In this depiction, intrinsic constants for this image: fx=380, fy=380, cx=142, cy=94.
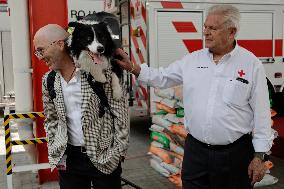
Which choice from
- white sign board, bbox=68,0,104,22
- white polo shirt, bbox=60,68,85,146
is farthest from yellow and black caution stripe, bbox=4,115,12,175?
white sign board, bbox=68,0,104,22

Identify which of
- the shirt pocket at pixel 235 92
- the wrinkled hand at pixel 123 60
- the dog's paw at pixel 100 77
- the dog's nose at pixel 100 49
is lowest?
the shirt pocket at pixel 235 92

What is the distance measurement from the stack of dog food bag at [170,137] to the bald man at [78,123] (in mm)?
2264

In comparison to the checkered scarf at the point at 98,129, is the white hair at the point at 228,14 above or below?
above

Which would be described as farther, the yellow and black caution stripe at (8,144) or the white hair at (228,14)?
the yellow and black caution stripe at (8,144)

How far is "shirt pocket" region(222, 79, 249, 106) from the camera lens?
2420 millimetres

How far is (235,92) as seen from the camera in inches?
95.4

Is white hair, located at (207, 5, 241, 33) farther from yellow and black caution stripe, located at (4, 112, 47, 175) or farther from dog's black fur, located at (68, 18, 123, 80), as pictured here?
yellow and black caution stripe, located at (4, 112, 47, 175)

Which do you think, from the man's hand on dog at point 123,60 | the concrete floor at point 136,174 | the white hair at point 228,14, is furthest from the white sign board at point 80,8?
the white hair at point 228,14

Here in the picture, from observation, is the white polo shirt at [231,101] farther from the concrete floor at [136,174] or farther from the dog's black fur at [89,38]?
the concrete floor at [136,174]

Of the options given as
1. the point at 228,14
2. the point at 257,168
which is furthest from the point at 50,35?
the point at 257,168

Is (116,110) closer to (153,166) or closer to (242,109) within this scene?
(242,109)

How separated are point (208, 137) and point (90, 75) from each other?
876 mm

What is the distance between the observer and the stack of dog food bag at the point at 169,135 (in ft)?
15.4

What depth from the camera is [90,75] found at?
2268 millimetres
